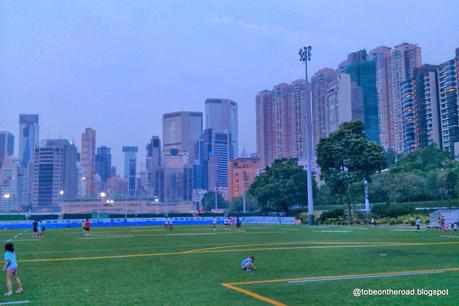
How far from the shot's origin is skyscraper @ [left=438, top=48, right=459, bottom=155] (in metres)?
146

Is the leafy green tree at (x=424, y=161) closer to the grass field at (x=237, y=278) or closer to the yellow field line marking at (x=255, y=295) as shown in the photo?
the grass field at (x=237, y=278)

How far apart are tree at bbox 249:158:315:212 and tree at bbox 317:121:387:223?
28.9m

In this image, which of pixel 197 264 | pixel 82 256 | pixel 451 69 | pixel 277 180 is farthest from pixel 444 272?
pixel 451 69

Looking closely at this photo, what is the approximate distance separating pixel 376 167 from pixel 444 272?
178 feet

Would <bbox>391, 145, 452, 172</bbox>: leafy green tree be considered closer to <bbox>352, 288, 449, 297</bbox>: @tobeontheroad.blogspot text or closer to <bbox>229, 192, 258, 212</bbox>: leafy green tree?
<bbox>229, 192, 258, 212</bbox>: leafy green tree

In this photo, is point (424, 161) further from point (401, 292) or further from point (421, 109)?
point (401, 292)

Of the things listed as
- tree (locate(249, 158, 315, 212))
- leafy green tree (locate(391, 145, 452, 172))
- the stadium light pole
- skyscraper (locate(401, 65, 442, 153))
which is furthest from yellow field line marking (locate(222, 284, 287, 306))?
skyscraper (locate(401, 65, 442, 153))

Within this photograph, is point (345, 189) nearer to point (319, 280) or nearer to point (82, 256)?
point (82, 256)

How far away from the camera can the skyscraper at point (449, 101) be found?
146 meters

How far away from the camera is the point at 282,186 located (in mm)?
102812

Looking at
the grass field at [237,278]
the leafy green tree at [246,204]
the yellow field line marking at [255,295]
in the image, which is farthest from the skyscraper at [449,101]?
the yellow field line marking at [255,295]

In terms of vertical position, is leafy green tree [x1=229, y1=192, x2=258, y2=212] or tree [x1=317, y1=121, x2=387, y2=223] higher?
tree [x1=317, y1=121, x2=387, y2=223]

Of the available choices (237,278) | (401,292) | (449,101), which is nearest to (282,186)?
(449,101)

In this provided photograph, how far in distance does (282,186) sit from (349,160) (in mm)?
35627
